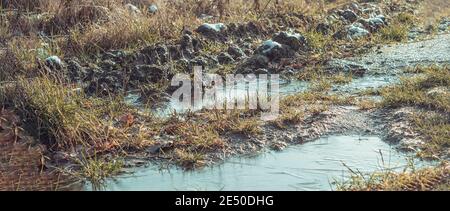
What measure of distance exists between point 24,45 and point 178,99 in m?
1.63

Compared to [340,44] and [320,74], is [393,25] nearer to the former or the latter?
[340,44]

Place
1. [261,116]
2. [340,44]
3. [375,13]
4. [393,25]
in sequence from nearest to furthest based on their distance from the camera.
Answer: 1. [261,116]
2. [340,44]
3. [393,25]
4. [375,13]

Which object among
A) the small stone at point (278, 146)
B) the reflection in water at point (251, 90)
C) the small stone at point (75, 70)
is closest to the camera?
the small stone at point (278, 146)

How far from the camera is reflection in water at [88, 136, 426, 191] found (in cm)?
331

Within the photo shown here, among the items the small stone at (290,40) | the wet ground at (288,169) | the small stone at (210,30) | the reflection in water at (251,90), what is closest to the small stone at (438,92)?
the reflection in water at (251,90)

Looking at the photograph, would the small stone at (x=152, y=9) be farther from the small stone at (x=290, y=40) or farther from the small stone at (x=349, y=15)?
the small stone at (x=349, y=15)

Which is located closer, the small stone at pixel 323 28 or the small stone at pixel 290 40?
the small stone at pixel 290 40

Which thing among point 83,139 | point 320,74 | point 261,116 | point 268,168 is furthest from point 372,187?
point 320,74

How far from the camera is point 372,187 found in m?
3.06

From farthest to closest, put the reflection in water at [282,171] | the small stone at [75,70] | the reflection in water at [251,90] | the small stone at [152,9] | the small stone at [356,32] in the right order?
the small stone at [152,9] → the small stone at [356,32] → the small stone at [75,70] → the reflection in water at [251,90] → the reflection in water at [282,171]

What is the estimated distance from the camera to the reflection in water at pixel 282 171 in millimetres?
3311

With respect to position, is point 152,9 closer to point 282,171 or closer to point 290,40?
point 290,40

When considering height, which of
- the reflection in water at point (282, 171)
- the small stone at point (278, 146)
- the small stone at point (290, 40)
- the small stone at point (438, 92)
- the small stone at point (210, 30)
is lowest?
the reflection in water at point (282, 171)

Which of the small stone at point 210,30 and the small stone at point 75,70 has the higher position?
the small stone at point 210,30
